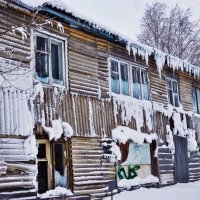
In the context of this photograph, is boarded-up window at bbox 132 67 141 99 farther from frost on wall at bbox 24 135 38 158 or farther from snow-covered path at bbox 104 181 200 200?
frost on wall at bbox 24 135 38 158

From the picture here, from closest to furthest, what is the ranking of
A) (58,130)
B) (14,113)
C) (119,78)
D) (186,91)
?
(14,113) < (58,130) < (119,78) < (186,91)

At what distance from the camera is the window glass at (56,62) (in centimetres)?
1113

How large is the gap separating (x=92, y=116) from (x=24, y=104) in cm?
288

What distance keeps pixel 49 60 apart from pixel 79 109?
5.77ft

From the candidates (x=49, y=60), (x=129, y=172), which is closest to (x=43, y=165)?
(x=49, y=60)

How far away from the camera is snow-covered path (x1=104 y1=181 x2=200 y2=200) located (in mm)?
12002

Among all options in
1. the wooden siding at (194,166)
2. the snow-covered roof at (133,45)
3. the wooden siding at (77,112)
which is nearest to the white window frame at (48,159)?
the wooden siding at (77,112)

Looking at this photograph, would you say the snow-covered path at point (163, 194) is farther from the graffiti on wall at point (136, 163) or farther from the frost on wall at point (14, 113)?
the frost on wall at point (14, 113)

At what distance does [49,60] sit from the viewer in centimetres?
1085

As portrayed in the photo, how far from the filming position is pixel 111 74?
44.0 feet

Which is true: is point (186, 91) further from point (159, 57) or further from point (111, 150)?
point (111, 150)

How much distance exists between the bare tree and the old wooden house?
62.9 ft

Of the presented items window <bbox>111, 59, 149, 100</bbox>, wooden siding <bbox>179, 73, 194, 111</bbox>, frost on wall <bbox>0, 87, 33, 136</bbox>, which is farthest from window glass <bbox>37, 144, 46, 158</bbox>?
wooden siding <bbox>179, 73, 194, 111</bbox>

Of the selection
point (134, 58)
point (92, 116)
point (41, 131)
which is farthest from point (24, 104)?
point (134, 58)
